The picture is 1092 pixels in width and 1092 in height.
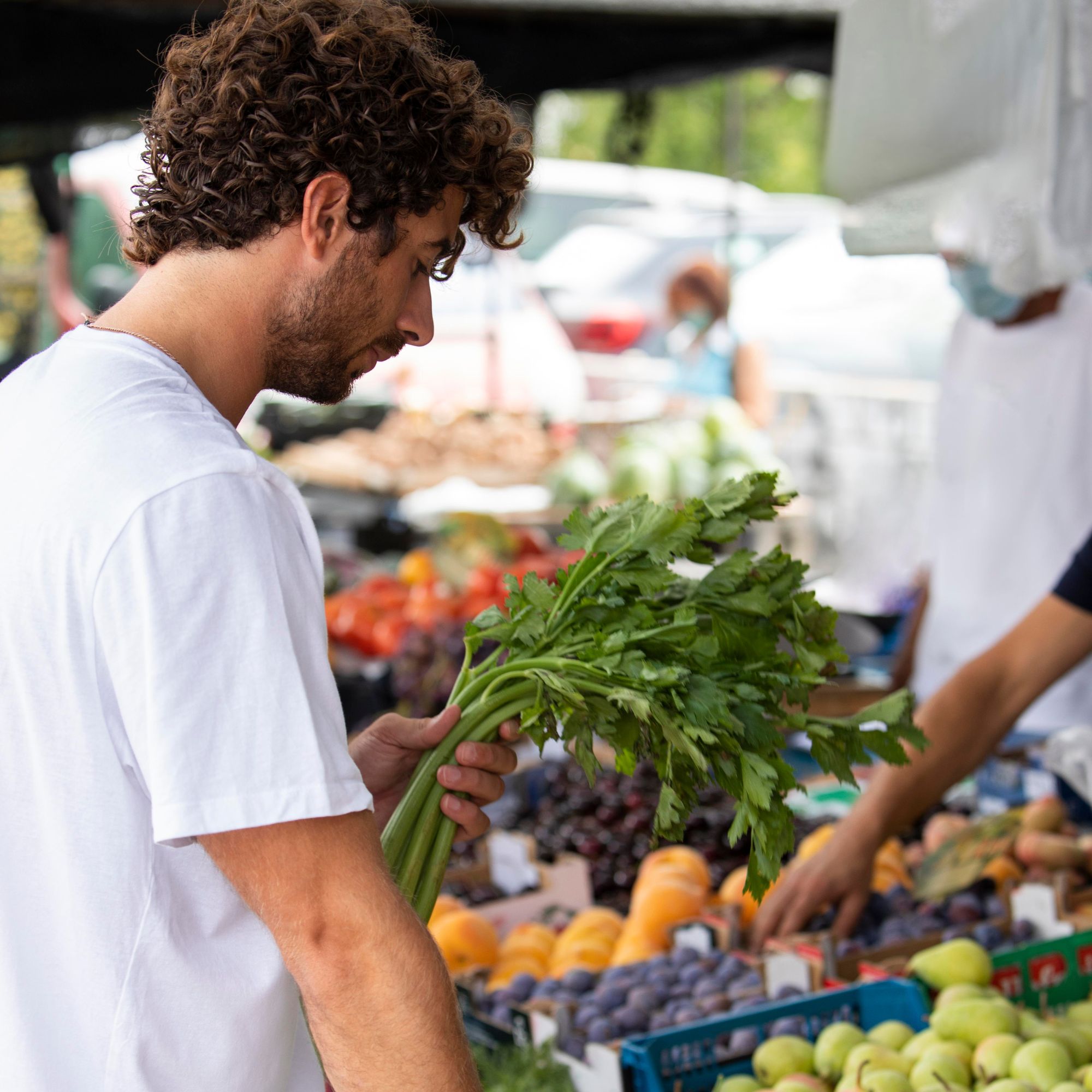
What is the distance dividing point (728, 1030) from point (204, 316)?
1440 mm

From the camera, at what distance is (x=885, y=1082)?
1885mm

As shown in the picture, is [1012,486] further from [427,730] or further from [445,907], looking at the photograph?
[427,730]

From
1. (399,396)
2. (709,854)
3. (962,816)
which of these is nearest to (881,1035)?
(709,854)

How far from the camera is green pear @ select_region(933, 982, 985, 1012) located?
2125mm

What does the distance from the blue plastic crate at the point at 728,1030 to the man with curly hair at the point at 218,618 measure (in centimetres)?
72

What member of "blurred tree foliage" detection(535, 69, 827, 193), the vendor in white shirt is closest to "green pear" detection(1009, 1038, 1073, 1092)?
the vendor in white shirt

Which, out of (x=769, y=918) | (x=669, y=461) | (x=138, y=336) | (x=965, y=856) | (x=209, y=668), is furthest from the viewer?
(x=669, y=461)

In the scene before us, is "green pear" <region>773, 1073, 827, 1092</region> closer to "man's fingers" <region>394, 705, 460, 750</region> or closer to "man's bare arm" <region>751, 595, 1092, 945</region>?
"man's bare arm" <region>751, 595, 1092, 945</region>

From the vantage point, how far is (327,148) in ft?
4.20

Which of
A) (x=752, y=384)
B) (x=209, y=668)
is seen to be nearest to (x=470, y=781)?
(x=209, y=668)

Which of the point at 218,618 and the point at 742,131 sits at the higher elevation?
the point at 742,131

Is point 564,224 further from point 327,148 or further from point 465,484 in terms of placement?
point 327,148

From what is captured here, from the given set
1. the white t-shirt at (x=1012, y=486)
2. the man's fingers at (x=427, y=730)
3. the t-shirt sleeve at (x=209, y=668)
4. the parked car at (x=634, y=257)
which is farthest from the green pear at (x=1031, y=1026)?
the parked car at (x=634, y=257)

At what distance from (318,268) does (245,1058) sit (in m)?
0.80
